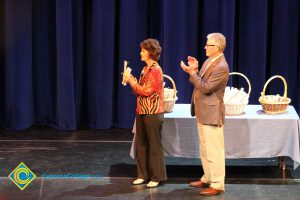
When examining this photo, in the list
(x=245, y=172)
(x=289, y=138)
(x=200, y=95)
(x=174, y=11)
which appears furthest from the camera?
(x=174, y=11)

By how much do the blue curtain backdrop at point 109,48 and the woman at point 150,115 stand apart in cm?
200

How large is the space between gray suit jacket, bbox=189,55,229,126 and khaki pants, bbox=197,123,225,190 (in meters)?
0.08

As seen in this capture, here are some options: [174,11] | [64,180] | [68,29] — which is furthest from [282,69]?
[64,180]

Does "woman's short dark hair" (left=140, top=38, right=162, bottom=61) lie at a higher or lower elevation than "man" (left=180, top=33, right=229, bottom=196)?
higher

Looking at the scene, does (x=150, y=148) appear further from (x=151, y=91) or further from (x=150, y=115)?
(x=151, y=91)

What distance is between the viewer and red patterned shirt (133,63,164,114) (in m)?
5.15

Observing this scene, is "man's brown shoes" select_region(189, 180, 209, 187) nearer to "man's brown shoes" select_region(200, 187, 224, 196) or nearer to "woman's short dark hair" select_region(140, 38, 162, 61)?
"man's brown shoes" select_region(200, 187, 224, 196)

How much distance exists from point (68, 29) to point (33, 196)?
8.42 ft

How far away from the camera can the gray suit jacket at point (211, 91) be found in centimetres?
492

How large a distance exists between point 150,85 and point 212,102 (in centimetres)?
52

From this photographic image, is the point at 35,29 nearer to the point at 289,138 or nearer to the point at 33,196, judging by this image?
the point at 33,196

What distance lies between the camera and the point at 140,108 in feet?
17.2

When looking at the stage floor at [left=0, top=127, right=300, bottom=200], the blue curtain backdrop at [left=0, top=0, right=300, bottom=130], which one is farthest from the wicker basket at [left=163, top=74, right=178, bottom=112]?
the blue curtain backdrop at [left=0, top=0, right=300, bottom=130]

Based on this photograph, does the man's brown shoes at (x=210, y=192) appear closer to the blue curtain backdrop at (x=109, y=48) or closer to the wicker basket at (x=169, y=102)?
the wicker basket at (x=169, y=102)
